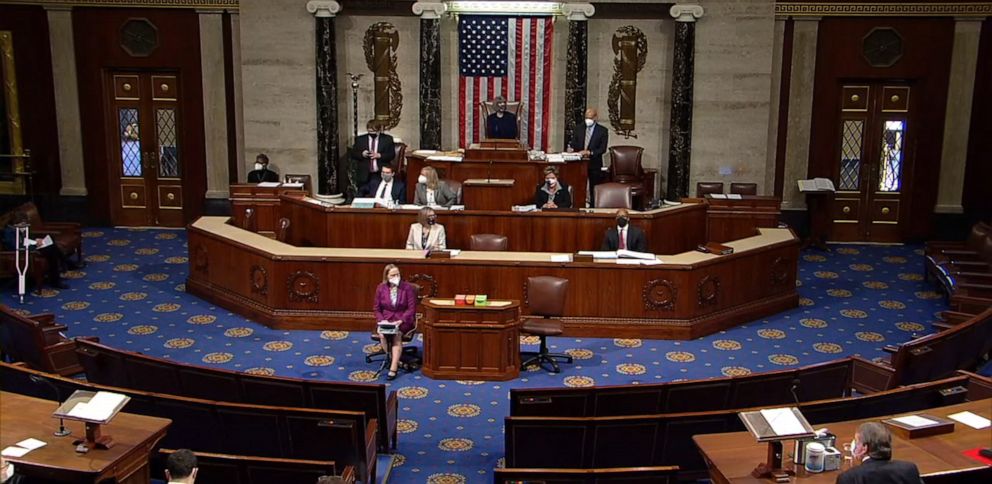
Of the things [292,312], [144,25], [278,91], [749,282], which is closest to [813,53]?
[749,282]

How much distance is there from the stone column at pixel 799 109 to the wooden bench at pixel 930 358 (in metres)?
7.50

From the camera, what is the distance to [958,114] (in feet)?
54.0

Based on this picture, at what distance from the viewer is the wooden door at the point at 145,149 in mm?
17141

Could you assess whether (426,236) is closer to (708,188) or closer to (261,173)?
(261,173)

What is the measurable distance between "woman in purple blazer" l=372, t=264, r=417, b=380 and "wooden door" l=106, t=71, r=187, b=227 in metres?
8.92

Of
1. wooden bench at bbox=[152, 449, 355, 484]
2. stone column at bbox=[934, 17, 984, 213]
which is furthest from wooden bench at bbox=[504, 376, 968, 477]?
stone column at bbox=[934, 17, 984, 213]

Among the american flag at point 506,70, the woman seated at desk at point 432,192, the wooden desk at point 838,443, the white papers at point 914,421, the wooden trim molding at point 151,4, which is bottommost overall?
the wooden desk at point 838,443

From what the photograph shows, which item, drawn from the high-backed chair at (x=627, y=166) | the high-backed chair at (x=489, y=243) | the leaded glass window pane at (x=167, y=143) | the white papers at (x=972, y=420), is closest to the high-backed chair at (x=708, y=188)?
the high-backed chair at (x=627, y=166)

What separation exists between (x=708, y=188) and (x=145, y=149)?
9.69m

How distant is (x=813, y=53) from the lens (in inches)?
651

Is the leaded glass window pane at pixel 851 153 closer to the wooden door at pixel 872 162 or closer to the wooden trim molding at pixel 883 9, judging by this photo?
the wooden door at pixel 872 162

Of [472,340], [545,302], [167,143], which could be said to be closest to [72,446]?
[472,340]

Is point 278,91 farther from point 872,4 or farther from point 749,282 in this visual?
point 872,4

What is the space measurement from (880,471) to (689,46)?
11.7 meters
